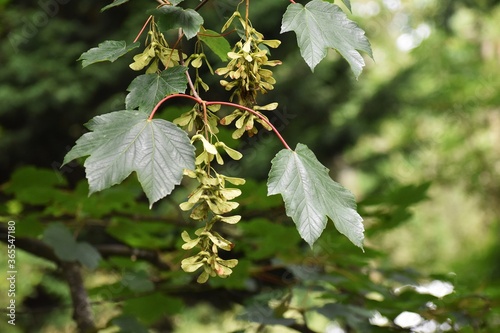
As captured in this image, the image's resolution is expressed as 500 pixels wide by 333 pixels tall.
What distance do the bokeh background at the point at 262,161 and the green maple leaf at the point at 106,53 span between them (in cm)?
31

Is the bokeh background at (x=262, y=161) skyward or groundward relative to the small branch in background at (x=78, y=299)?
skyward

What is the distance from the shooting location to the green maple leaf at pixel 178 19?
0.76 metres

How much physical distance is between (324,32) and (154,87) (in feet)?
0.77

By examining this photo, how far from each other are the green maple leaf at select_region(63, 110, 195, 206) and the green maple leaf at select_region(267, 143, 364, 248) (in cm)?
12

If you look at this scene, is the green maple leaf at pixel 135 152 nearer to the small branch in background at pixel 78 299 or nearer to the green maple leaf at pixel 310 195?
the green maple leaf at pixel 310 195

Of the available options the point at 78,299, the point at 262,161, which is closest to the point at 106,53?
the point at 78,299

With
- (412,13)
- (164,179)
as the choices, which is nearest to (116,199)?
(164,179)

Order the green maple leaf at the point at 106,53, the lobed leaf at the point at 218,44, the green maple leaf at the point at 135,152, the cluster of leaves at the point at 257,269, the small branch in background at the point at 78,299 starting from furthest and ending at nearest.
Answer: the small branch in background at the point at 78,299 < the cluster of leaves at the point at 257,269 < the lobed leaf at the point at 218,44 < the green maple leaf at the point at 106,53 < the green maple leaf at the point at 135,152

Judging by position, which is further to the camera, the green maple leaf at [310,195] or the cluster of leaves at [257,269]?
the cluster of leaves at [257,269]

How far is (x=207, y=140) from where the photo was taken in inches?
27.3

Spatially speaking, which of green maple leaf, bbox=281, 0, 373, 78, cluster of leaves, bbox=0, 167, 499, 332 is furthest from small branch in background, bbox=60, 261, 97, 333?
green maple leaf, bbox=281, 0, 373, 78

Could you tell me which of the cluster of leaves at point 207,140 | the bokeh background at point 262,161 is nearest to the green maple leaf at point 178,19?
the cluster of leaves at point 207,140

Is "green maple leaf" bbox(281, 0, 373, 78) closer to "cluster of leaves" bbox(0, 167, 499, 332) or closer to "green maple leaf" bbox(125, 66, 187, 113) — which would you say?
"green maple leaf" bbox(125, 66, 187, 113)

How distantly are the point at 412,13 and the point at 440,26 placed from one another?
7.31 feet
